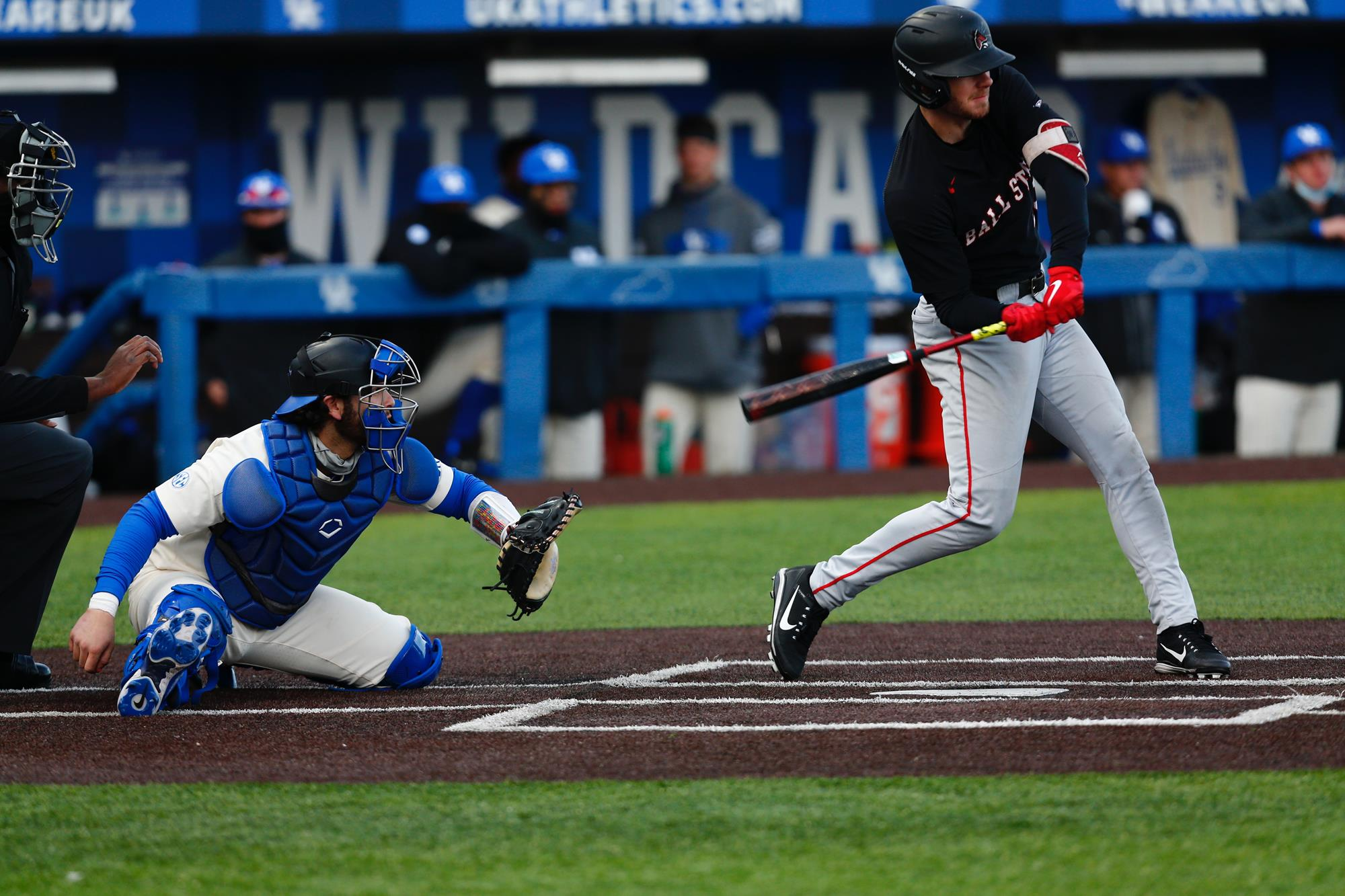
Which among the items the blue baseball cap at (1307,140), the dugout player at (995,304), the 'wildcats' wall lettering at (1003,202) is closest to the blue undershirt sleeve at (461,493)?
the dugout player at (995,304)

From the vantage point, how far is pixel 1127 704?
426cm

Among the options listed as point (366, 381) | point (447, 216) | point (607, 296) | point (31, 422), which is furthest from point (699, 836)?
point (447, 216)

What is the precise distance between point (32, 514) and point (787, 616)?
2.26 meters

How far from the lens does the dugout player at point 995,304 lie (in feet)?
15.0

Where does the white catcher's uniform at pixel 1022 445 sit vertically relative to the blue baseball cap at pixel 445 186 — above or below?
below

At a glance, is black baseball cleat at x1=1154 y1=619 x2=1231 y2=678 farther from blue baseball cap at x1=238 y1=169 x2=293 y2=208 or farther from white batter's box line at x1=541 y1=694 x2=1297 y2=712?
blue baseball cap at x1=238 y1=169 x2=293 y2=208

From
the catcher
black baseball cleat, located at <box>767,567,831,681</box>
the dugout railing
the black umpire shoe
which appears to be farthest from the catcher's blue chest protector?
the dugout railing

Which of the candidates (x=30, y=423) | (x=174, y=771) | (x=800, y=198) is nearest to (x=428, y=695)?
(x=174, y=771)

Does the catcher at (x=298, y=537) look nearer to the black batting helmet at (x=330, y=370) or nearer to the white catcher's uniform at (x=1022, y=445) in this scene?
the black batting helmet at (x=330, y=370)

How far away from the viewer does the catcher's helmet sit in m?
4.51

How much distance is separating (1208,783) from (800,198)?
10.1 metres

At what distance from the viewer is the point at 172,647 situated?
4.45 m

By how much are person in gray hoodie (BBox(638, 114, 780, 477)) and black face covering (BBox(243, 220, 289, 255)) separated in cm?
220

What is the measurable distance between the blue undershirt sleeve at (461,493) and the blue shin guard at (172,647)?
660mm
